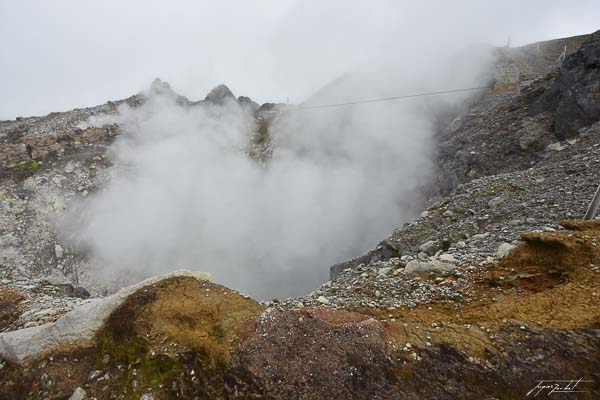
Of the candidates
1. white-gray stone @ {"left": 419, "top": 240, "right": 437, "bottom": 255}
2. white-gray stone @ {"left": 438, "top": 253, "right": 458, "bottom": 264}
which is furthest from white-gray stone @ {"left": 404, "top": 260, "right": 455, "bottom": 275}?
white-gray stone @ {"left": 419, "top": 240, "right": 437, "bottom": 255}

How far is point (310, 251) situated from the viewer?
28984mm

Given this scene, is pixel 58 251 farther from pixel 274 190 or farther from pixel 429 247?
pixel 429 247

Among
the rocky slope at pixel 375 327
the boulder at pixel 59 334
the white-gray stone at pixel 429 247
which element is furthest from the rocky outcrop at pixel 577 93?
the boulder at pixel 59 334

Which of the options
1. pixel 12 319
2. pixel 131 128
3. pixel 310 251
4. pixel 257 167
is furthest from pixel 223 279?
pixel 12 319

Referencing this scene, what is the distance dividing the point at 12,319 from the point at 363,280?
10.4 metres

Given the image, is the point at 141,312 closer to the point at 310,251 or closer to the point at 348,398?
the point at 348,398

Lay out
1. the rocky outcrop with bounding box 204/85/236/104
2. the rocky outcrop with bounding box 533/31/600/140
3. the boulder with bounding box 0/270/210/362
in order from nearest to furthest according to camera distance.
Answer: the boulder with bounding box 0/270/210/362
the rocky outcrop with bounding box 533/31/600/140
the rocky outcrop with bounding box 204/85/236/104

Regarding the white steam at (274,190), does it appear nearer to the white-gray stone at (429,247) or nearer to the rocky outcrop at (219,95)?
the rocky outcrop at (219,95)

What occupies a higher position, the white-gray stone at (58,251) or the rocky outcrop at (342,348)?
the rocky outcrop at (342,348)

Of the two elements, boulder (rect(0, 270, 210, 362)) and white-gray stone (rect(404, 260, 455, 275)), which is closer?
boulder (rect(0, 270, 210, 362))

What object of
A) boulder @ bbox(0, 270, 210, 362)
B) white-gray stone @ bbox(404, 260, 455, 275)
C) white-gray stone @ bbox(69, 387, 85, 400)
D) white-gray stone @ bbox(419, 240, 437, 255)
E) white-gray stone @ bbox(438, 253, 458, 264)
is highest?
boulder @ bbox(0, 270, 210, 362)

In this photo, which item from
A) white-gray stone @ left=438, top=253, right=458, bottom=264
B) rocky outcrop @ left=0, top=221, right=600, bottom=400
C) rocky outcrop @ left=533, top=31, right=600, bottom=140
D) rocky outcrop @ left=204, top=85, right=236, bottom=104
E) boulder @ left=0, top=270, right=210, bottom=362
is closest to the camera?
rocky outcrop @ left=0, top=221, right=600, bottom=400

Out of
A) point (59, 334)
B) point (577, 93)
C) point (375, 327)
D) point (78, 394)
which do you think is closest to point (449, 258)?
point (375, 327)

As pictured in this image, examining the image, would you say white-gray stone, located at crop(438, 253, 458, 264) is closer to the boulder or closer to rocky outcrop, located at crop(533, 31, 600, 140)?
the boulder
